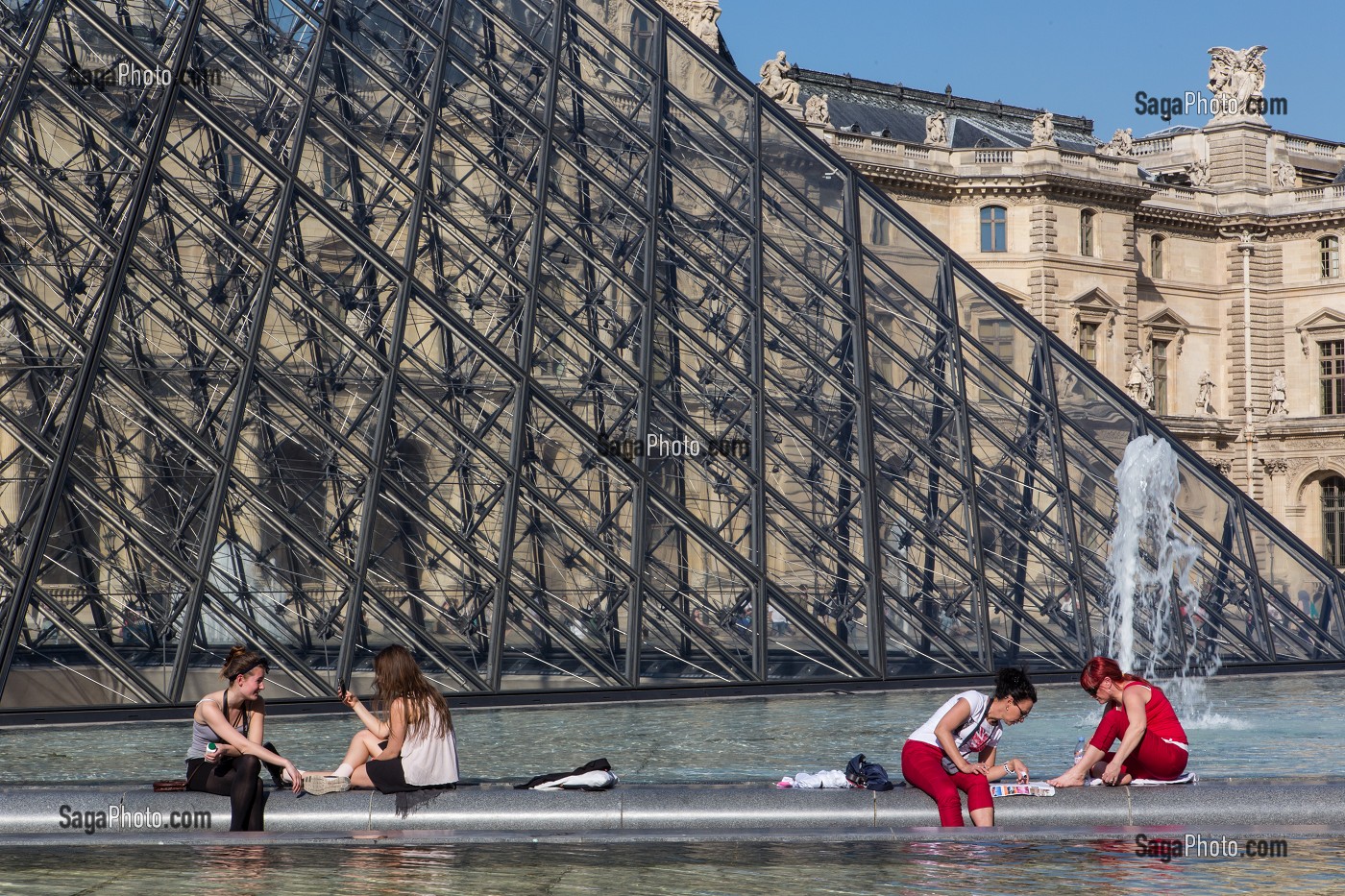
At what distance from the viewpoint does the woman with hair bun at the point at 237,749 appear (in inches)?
324

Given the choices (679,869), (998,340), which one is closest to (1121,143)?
(998,340)

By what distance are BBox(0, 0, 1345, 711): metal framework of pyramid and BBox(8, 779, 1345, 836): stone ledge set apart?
6.27 metres

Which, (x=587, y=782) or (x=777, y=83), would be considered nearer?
(x=587, y=782)

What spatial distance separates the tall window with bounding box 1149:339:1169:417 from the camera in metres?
56.8

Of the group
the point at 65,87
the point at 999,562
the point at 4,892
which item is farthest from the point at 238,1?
the point at 4,892

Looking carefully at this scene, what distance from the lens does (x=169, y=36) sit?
18.8 meters

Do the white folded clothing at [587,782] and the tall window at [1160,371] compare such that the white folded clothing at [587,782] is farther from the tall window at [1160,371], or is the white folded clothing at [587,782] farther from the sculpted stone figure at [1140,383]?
the tall window at [1160,371]

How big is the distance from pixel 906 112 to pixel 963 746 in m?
51.6

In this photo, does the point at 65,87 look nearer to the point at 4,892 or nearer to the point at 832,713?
the point at 832,713

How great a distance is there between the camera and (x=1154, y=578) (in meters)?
19.1

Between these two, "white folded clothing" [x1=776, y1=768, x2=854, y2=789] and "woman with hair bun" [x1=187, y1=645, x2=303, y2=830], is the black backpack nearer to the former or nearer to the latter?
"white folded clothing" [x1=776, y1=768, x2=854, y2=789]

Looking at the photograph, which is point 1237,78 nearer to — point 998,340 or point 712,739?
point 998,340

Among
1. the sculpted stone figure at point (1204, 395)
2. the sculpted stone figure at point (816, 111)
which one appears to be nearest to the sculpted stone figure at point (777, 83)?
the sculpted stone figure at point (816, 111)

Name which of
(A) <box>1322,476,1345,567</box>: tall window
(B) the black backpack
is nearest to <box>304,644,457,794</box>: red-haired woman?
(B) the black backpack
